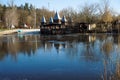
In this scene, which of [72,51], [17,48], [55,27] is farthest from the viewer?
[55,27]

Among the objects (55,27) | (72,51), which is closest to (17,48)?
(72,51)

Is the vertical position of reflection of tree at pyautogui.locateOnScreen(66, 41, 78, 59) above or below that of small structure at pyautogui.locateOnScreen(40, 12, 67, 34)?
below

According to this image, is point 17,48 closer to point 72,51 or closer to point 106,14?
point 72,51

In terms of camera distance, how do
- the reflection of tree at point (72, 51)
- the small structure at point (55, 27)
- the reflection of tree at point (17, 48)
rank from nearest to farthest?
the reflection of tree at point (72, 51) < the reflection of tree at point (17, 48) < the small structure at point (55, 27)

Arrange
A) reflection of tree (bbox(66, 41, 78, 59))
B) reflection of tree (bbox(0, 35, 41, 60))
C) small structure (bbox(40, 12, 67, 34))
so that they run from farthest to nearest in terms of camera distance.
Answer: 1. small structure (bbox(40, 12, 67, 34))
2. reflection of tree (bbox(0, 35, 41, 60))
3. reflection of tree (bbox(66, 41, 78, 59))

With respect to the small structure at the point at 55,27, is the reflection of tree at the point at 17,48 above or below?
below

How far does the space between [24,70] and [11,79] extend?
1818 millimetres

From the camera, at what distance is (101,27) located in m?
51.2

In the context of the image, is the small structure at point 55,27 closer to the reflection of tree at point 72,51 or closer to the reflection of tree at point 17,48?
the reflection of tree at point 17,48

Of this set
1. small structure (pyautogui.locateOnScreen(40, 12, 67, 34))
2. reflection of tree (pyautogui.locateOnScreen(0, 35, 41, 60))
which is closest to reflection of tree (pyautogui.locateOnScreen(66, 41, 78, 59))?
reflection of tree (pyautogui.locateOnScreen(0, 35, 41, 60))

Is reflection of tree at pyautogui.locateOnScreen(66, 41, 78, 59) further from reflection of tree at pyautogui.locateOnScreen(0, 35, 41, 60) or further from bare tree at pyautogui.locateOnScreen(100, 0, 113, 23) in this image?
bare tree at pyautogui.locateOnScreen(100, 0, 113, 23)

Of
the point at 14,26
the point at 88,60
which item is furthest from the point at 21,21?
the point at 88,60

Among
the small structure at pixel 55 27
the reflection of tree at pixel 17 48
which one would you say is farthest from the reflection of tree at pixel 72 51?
the small structure at pixel 55 27

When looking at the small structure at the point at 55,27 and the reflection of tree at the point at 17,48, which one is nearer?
the reflection of tree at the point at 17,48
